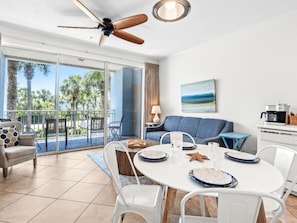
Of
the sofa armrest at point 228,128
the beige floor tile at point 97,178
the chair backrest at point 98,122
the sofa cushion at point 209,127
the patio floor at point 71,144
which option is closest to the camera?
the beige floor tile at point 97,178

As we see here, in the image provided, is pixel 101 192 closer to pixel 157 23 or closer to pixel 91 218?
pixel 91 218

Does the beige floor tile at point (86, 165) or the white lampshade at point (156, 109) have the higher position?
the white lampshade at point (156, 109)

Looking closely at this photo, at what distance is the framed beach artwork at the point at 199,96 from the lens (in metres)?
3.98

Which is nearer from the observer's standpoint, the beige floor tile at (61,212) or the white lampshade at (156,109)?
the beige floor tile at (61,212)

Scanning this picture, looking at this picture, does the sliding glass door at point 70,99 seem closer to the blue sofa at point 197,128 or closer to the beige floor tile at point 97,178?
the blue sofa at point 197,128

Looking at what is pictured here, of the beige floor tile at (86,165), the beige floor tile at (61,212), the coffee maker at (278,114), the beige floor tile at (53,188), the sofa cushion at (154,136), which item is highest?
the coffee maker at (278,114)

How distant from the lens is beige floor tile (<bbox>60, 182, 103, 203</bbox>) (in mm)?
2186

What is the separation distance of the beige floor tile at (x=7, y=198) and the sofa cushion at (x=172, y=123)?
3.39m

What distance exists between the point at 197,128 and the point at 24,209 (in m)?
3.40

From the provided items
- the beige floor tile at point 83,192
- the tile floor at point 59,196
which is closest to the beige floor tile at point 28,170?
the tile floor at point 59,196

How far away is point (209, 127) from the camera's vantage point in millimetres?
3785

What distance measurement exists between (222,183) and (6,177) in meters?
3.24

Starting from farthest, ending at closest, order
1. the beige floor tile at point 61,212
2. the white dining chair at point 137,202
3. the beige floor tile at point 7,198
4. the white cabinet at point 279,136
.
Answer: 1. the white cabinet at point 279,136
2. the beige floor tile at point 7,198
3. the beige floor tile at point 61,212
4. the white dining chair at point 137,202

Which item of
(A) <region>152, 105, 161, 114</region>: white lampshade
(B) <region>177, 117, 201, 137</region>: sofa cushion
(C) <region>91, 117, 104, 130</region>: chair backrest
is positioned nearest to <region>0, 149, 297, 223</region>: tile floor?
(C) <region>91, 117, 104, 130</region>: chair backrest
